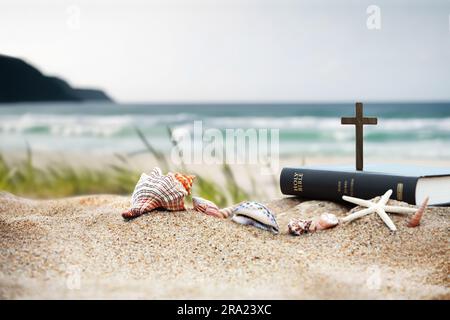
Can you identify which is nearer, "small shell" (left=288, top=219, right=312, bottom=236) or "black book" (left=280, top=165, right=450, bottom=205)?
"small shell" (left=288, top=219, right=312, bottom=236)

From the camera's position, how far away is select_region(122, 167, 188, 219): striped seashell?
3127 millimetres

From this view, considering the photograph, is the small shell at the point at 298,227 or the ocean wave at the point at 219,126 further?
the ocean wave at the point at 219,126

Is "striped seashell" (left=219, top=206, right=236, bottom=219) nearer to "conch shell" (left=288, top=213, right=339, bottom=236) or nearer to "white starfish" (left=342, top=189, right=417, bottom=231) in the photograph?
"conch shell" (left=288, top=213, right=339, bottom=236)

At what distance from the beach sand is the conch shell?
5 centimetres

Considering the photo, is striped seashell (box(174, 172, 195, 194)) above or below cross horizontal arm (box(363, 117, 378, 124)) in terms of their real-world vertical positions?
below

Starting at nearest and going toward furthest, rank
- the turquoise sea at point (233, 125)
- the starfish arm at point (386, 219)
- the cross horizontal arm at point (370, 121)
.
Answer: the starfish arm at point (386, 219) < the cross horizontal arm at point (370, 121) < the turquoise sea at point (233, 125)

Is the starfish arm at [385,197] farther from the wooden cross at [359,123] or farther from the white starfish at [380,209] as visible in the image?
the wooden cross at [359,123]

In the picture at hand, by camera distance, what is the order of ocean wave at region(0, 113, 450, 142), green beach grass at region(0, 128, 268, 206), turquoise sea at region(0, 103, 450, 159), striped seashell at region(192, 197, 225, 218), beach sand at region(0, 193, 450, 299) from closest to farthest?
1. beach sand at region(0, 193, 450, 299)
2. striped seashell at region(192, 197, 225, 218)
3. green beach grass at region(0, 128, 268, 206)
4. turquoise sea at region(0, 103, 450, 159)
5. ocean wave at region(0, 113, 450, 142)

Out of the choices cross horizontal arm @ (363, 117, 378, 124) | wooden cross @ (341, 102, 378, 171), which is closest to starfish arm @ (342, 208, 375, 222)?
wooden cross @ (341, 102, 378, 171)

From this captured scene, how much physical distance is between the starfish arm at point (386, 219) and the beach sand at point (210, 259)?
0.11 feet

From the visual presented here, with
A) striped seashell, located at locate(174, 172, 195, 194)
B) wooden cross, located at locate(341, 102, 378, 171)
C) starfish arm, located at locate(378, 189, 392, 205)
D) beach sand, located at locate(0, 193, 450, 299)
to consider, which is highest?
wooden cross, located at locate(341, 102, 378, 171)

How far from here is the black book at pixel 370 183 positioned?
336 cm

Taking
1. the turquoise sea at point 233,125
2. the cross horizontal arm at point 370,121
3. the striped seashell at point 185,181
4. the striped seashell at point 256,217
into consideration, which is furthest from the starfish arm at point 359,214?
the turquoise sea at point 233,125

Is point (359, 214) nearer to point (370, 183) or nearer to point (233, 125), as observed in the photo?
point (370, 183)
